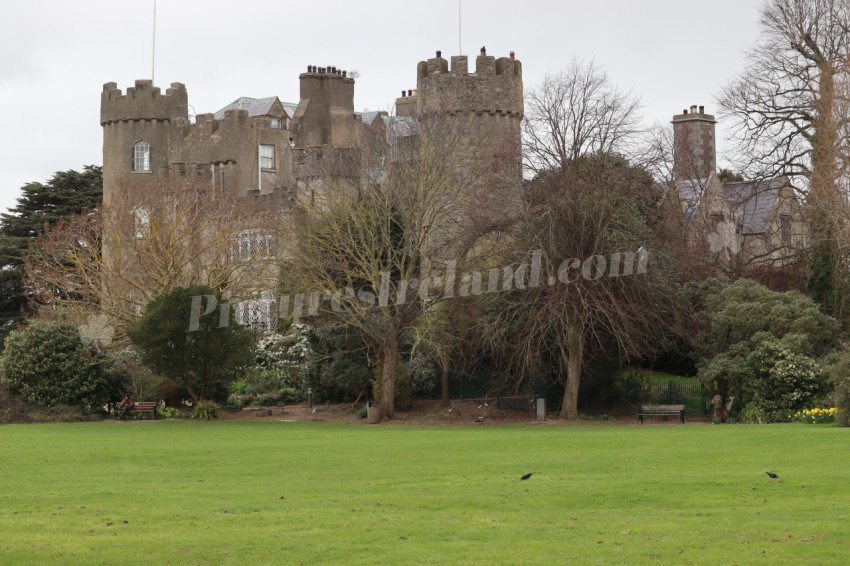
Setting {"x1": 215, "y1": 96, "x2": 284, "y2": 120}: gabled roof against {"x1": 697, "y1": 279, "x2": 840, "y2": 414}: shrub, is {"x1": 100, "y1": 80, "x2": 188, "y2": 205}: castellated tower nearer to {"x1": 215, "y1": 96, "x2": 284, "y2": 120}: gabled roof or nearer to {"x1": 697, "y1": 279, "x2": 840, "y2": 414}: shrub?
{"x1": 215, "y1": 96, "x2": 284, "y2": 120}: gabled roof

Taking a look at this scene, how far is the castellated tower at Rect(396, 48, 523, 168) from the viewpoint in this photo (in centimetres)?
4612

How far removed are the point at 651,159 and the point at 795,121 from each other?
28.7 feet

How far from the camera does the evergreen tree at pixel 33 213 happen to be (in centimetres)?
5625

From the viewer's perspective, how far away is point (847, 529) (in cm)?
1181

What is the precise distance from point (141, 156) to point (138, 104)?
117 inches

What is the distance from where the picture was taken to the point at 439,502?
14.5m

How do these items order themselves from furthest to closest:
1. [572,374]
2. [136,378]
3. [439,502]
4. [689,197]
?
[689,197] < [136,378] < [572,374] < [439,502]

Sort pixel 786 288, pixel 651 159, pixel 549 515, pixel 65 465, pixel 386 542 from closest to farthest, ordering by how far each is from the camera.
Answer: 1. pixel 386 542
2. pixel 549 515
3. pixel 65 465
4. pixel 651 159
5. pixel 786 288

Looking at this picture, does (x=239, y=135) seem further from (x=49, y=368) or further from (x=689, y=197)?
(x=689, y=197)

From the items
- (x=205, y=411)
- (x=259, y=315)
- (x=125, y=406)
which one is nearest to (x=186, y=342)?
(x=205, y=411)

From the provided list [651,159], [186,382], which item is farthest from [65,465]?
[651,159]

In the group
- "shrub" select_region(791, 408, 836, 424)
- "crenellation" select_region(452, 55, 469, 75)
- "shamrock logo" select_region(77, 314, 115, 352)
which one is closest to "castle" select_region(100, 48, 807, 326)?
"crenellation" select_region(452, 55, 469, 75)

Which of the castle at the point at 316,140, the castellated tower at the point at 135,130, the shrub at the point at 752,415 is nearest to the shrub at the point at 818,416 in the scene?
the shrub at the point at 752,415

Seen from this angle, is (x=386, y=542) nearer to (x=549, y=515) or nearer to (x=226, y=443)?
(x=549, y=515)
